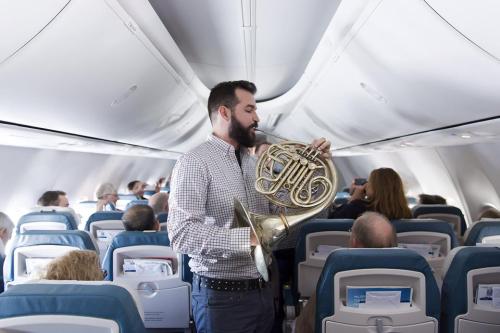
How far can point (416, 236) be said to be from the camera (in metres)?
4.19

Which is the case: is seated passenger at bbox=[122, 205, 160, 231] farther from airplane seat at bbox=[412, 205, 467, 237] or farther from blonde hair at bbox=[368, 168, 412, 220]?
airplane seat at bbox=[412, 205, 467, 237]

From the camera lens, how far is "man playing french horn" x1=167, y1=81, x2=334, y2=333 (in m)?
2.22

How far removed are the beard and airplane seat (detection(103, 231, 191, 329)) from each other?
5.13 ft

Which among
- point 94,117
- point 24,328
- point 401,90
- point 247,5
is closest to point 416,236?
point 401,90

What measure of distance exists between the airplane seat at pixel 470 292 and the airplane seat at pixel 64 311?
5.92 ft

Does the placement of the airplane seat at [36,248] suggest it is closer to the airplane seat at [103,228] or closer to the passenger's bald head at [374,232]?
the airplane seat at [103,228]

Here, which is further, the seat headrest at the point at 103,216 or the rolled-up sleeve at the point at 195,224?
the seat headrest at the point at 103,216

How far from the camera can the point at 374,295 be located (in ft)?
8.54

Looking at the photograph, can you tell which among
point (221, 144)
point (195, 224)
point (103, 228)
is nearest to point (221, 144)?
point (221, 144)

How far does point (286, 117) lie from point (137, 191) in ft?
12.1

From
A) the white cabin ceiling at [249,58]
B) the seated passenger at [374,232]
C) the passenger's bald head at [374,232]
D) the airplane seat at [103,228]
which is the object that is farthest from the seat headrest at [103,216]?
the passenger's bald head at [374,232]

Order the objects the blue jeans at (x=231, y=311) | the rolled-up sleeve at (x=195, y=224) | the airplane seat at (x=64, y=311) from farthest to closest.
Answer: the blue jeans at (x=231, y=311)
the rolled-up sleeve at (x=195, y=224)
the airplane seat at (x=64, y=311)

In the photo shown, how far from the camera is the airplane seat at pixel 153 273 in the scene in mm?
3842

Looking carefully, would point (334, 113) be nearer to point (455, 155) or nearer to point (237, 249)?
point (455, 155)
